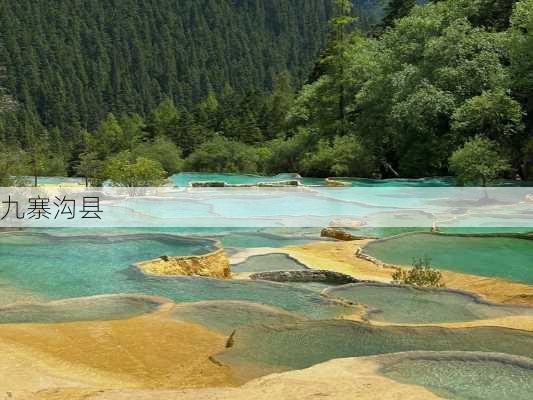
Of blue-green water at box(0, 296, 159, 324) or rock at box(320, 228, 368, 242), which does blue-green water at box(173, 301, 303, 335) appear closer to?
blue-green water at box(0, 296, 159, 324)

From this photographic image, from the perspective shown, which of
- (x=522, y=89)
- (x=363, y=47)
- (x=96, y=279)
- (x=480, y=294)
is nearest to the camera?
(x=480, y=294)

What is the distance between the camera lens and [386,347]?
6434mm

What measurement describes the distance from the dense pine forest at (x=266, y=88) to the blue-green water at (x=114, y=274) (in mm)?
6246

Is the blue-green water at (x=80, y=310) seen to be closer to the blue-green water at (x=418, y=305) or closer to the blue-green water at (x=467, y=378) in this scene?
the blue-green water at (x=418, y=305)

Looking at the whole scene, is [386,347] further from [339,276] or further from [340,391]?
[339,276]

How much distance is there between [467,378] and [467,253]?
281 inches

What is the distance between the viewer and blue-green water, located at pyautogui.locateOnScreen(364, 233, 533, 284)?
1103cm

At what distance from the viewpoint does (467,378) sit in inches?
212

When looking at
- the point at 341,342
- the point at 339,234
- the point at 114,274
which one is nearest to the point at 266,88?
the point at 339,234

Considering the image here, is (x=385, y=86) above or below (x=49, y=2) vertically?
below

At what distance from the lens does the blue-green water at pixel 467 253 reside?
1103cm

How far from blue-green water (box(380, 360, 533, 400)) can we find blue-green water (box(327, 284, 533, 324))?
1.92 metres

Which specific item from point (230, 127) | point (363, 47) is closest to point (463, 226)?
point (363, 47)

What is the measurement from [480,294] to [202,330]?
388 cm
